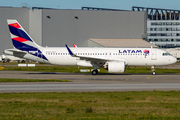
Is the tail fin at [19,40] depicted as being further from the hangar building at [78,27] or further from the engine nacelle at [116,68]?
the hangar building at [78,27]

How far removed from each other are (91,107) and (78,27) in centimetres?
6757

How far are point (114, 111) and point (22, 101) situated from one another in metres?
5.73

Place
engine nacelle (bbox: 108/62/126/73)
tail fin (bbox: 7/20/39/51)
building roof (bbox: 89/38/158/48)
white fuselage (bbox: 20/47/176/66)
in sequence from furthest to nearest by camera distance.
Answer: building roof (bbox: 89/38/158/48) → tail fin (bbox: 7/20/39/51) → white fuselage (bbox: 20/47/176/66) → engine nacelle (bbox: 108/62/126/73)

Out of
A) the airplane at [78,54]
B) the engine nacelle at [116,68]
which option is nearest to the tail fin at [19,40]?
the airplane at [78,54]

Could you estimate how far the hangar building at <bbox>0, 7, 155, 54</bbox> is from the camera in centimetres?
7656

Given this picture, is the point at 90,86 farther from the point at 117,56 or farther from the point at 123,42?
the point at 123,42

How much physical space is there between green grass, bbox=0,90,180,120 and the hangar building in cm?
5934

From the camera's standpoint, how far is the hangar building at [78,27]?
76.6m

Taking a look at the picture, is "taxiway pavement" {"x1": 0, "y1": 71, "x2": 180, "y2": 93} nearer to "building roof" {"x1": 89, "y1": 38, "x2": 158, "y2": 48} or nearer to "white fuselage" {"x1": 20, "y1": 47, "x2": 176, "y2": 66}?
"white fuselage" {"x1": 20, "y1": 47, "x2": 176, "y2": 66}

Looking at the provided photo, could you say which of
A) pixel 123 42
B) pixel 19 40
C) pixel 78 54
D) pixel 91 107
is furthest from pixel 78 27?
pixel 91 107

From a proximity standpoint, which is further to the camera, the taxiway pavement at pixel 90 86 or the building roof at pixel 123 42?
the building roof at pixel 123 42

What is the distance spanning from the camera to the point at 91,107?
13.4 metres

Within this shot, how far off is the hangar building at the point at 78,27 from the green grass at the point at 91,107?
59.3 m

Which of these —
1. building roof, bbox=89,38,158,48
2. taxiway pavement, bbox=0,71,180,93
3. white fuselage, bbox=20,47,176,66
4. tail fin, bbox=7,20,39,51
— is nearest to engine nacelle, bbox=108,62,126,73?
white fuselage, bbox=20,47,176,66
